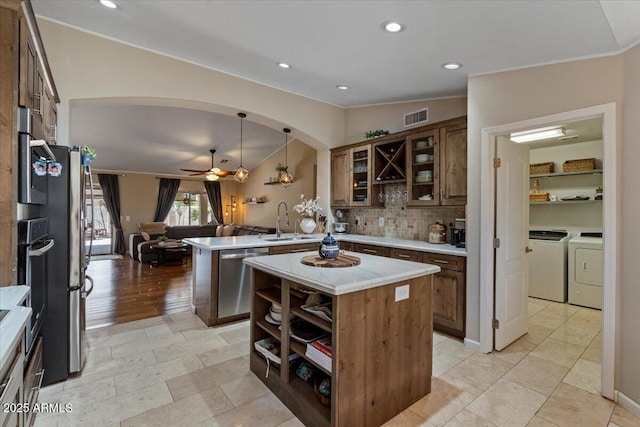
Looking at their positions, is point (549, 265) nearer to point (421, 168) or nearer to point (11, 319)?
point (421, 168)

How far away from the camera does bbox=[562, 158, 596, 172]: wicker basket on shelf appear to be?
13.9 ft

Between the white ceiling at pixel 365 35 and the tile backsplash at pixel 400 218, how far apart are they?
5.01ft

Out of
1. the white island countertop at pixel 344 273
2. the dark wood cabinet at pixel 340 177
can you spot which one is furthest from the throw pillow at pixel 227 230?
the white island countertop at pixel 344 273

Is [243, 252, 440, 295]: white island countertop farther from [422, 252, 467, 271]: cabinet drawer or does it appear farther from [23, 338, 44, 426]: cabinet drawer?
[23, 338, 44, 426]: cabinet drawer

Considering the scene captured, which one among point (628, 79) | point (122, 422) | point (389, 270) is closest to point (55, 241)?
point (122, 422)

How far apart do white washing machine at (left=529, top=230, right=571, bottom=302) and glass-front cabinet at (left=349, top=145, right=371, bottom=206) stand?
2.67 metres

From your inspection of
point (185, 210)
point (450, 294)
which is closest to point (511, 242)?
point (450, 294)

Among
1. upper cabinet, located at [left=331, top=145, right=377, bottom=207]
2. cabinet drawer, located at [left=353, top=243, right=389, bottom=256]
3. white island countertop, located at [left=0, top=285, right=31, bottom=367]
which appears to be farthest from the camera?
upper cabinet, located at [left=331, top=145, right=377, bottom=207]

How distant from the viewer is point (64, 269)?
7.44 ft

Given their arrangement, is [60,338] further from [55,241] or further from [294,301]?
[294,301]

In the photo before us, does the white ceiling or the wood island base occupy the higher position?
the white ceiling

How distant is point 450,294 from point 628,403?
1.42m

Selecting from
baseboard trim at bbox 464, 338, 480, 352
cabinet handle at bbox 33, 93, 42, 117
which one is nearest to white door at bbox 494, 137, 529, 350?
baseboard trim at bbox 464, 338, 480, 352

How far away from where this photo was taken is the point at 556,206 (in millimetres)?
4781
